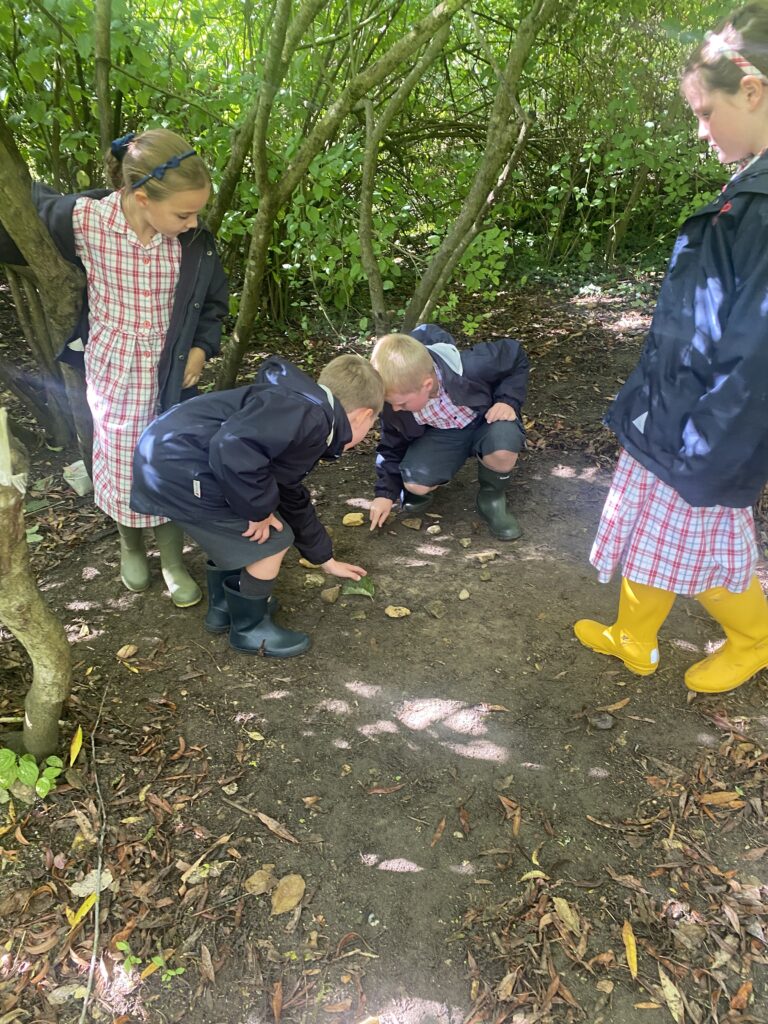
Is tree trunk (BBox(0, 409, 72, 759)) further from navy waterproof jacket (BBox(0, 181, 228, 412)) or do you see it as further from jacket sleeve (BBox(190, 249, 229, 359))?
jacket sleeve (BBox(190, 249, 229, 359))

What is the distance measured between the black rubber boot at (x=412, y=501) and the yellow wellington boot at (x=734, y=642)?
5.21ft

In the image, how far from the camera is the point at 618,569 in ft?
10.9

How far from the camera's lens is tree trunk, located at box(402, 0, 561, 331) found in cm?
356

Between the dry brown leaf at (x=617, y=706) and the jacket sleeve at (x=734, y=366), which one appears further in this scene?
the dry brown leaf at (x=617, y=706)

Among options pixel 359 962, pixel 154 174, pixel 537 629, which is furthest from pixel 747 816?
pixel 154 174

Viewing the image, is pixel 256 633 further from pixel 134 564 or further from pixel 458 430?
pixel 458 430

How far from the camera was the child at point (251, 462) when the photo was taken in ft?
7.57

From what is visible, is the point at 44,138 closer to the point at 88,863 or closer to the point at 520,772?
the point at 88,863

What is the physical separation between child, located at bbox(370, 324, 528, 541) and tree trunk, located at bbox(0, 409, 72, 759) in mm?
1746

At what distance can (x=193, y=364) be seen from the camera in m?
Result: 2.97

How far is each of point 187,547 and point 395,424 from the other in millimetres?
1201

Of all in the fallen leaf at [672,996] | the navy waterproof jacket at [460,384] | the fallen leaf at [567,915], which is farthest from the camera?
the navy waterproof jacket at [460,384]

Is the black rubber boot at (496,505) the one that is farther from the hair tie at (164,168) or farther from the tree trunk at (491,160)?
the hair tie at (164,168)

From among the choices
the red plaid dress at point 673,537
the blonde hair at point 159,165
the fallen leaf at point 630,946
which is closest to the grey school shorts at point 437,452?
the red plaid dress at point 673,537
